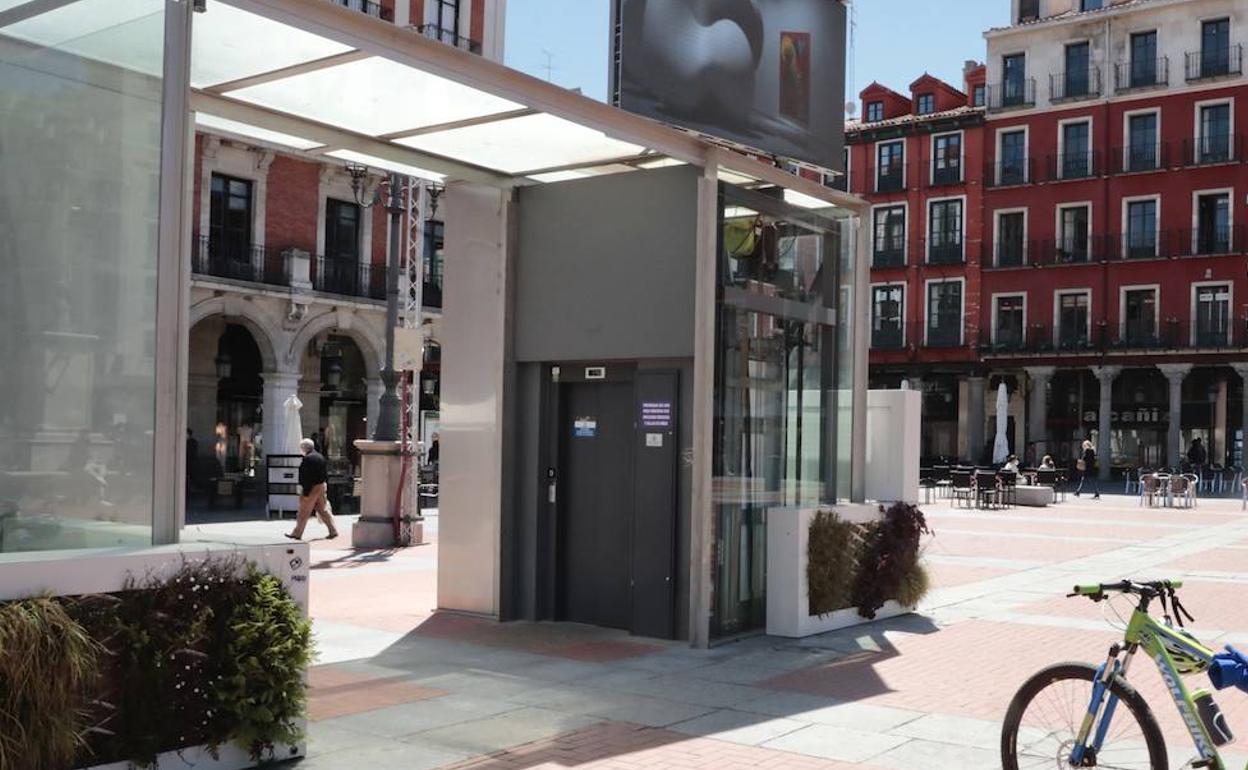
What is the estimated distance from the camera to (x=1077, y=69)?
5250 centimetres

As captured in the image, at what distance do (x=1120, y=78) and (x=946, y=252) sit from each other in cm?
996

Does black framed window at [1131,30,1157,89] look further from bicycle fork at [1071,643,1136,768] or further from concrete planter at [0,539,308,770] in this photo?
concrete planter at [0,539,308,770]

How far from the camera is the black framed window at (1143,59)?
50.4 m

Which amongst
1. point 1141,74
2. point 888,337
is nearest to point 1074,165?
point 1141,74

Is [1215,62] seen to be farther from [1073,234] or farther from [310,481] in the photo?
[310,481]

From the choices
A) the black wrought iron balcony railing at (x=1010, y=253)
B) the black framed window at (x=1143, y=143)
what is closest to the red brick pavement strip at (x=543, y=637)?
the black framed window at (x=1143, y=143)

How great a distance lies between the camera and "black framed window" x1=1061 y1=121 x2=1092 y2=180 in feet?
169

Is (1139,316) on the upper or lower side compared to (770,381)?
upper

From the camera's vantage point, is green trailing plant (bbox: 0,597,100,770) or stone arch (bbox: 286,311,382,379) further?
stone arch (bbox: 286,311,382,379)

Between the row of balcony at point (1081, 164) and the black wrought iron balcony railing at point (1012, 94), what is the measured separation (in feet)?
7.93

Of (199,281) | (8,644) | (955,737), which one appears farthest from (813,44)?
(199,281)

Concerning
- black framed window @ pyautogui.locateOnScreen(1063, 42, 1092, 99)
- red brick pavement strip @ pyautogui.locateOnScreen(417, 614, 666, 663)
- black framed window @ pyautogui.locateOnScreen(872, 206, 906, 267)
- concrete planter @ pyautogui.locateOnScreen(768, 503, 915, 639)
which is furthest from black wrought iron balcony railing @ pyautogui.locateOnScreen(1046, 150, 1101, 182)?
red brick pavement strip @ pyautogui.locateOnScreen(417, 614, 666, 663)

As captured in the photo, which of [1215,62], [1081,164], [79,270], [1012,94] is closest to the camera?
[79,270]

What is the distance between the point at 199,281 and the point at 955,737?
91.6 ft
